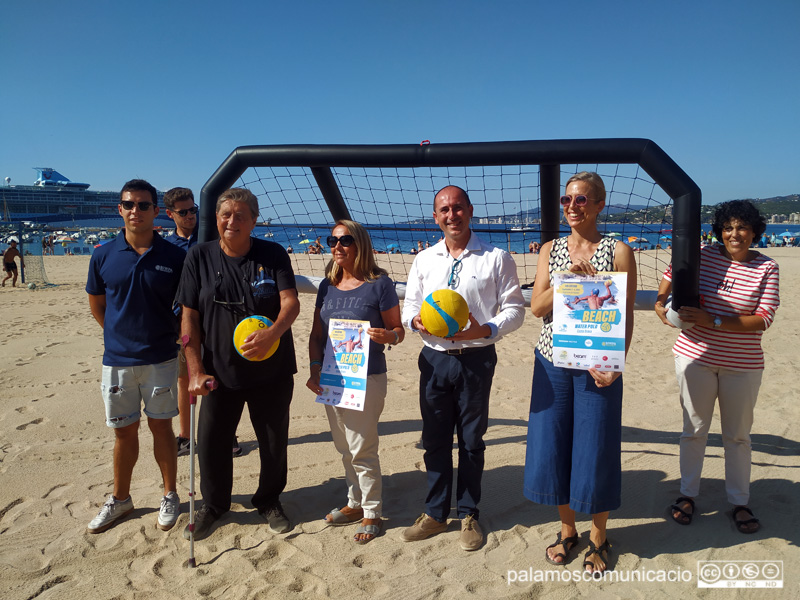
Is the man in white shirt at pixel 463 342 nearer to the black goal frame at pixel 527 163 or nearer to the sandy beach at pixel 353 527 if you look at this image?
the sandy beach at pixel 353 527

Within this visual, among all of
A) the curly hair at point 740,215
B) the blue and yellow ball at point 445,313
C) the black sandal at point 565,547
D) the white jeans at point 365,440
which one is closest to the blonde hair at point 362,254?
the blue and yellow ball at point 445,313

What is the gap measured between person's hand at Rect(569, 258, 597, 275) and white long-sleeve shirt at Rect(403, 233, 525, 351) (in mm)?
367

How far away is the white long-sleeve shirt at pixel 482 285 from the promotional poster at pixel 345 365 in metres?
0.33

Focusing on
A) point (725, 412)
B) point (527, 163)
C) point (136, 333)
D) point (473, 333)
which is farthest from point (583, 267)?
point (136, 333)

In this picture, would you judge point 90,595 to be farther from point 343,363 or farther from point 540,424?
point 540,424

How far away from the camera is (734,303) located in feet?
Result: 10.6

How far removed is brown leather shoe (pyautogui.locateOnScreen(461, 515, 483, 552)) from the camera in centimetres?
319

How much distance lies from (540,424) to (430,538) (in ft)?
3.66

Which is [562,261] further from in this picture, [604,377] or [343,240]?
[343,240]

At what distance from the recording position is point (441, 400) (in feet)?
10.4

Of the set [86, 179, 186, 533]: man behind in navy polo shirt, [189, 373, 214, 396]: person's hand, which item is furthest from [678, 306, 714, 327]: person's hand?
[86, 179, 186, 533]: man behind in navy polo shirt

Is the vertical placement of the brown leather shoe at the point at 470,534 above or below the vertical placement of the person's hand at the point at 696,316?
below

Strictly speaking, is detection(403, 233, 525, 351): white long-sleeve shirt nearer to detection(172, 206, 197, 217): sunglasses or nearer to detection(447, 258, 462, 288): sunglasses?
detection(447, 258, 462, 288): sunglasses

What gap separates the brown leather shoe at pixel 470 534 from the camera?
3.19 metres
